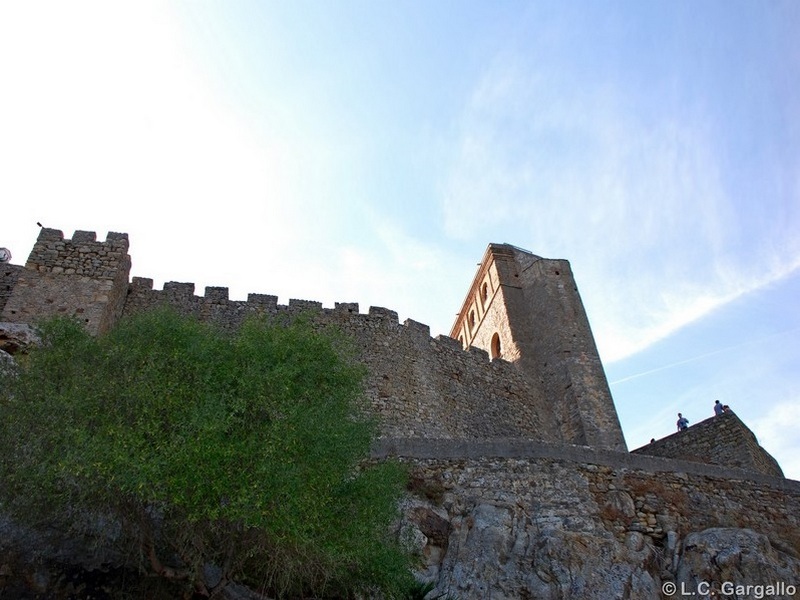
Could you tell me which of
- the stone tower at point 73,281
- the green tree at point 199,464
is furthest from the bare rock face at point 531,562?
the stone tower at point 73,281

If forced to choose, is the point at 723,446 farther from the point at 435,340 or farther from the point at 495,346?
the point at 495,346

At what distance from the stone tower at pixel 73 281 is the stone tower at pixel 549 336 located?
13424 millimetres

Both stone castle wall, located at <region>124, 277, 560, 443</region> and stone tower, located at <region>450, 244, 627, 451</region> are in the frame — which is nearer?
stone castle wall, located at <region>124, 277, 560, 443</region>

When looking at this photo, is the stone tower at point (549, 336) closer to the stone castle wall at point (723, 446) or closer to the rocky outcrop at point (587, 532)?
the stone castle wall at point (723, 446)

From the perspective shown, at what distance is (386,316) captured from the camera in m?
20.3

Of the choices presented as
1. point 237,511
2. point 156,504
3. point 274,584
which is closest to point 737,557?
point 274,584

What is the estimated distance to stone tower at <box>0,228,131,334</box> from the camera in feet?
47.9

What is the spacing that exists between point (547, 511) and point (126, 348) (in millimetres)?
8104

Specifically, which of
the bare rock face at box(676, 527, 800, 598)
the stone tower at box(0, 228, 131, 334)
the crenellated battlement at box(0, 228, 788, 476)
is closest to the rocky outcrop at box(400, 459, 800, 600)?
the bare rock face at box(676, 527, 800, 598)

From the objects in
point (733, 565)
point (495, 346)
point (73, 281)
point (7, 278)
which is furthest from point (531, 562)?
point (7, 278)

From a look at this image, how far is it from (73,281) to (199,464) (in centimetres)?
1016

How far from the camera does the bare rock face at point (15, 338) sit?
1279 cm

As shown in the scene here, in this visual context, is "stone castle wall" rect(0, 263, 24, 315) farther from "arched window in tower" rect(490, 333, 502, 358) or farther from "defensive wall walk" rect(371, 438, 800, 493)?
"arched window in tower" rect(490, 333, 502, 358)

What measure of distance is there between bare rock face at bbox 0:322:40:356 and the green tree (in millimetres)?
Result: 4068
